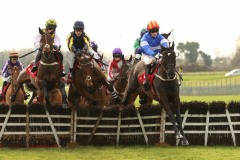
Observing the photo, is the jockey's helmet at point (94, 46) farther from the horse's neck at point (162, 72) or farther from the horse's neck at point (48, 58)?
the horse's neck at point (162, 72)

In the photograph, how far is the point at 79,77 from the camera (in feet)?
46.7

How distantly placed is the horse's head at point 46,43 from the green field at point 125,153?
270 cm

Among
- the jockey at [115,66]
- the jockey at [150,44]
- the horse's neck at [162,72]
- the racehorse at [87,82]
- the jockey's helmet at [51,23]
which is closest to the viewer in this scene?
the horse's neck at [162,72]

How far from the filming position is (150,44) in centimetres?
1438

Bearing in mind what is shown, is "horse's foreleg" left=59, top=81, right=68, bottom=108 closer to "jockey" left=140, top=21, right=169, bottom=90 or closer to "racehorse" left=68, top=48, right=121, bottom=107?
"racehorse" left=68, top=48, right=121, bottom=107

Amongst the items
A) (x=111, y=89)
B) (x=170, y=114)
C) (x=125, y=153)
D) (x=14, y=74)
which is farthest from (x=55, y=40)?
(x=125, y=153)

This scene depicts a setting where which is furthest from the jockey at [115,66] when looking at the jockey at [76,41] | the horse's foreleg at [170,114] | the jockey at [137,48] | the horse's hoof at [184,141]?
the horse's hoof at [184,141]

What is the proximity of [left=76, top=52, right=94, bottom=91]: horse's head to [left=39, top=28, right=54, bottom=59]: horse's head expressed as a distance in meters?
1.00

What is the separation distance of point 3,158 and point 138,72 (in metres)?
5.59

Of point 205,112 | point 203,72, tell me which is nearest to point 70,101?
point 205,112

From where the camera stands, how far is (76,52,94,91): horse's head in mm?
13797

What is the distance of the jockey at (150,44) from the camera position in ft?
46.3

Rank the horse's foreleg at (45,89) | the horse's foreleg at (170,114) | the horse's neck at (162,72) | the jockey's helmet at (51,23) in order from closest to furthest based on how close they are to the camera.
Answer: the horse's foreleg at (170,114) → the horse's neck at (162,72) → the horse's foreleg at (45,89) → the jockey's helmet at (51,23)

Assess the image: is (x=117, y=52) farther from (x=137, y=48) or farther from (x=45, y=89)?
(x=45, y=89)
